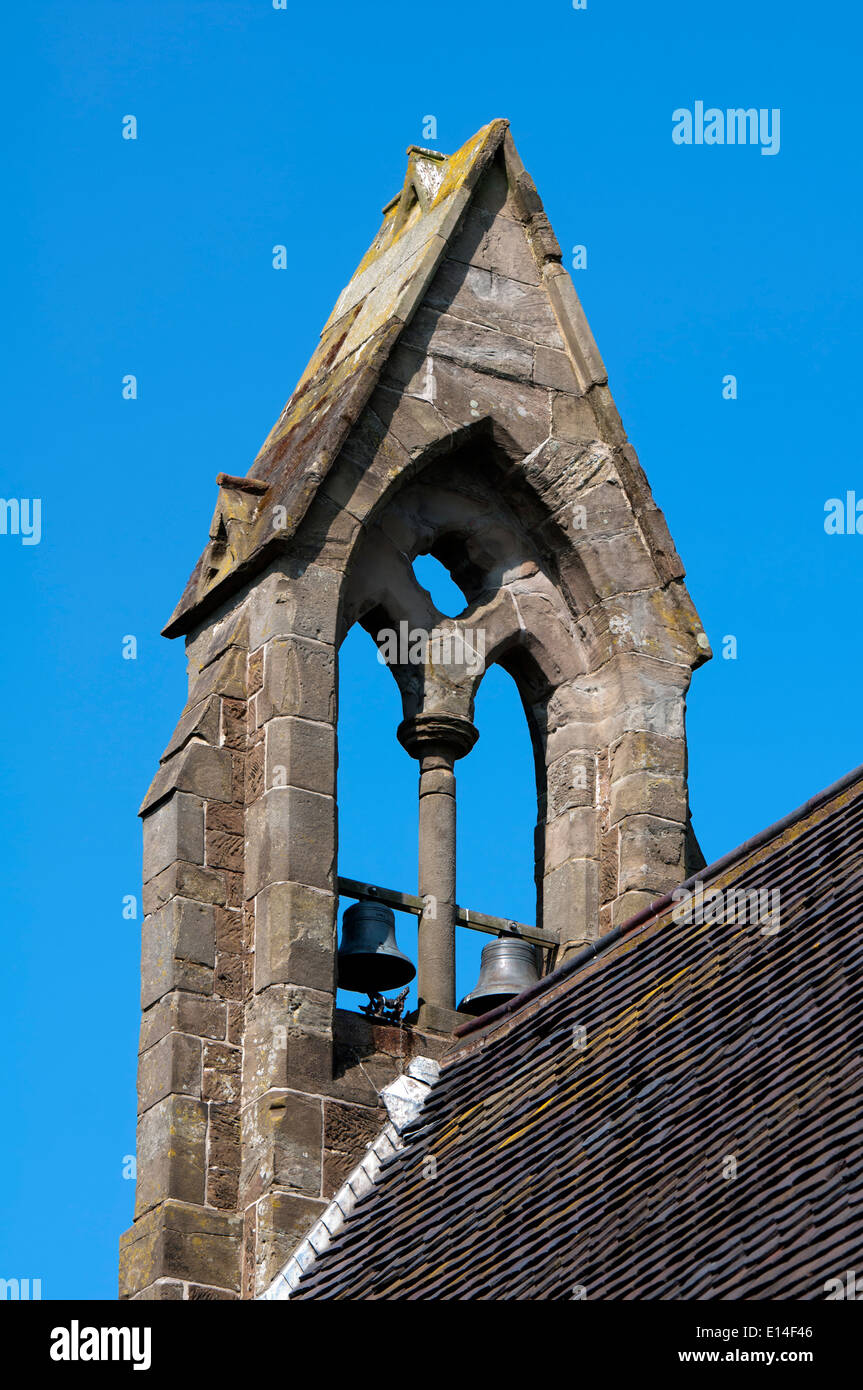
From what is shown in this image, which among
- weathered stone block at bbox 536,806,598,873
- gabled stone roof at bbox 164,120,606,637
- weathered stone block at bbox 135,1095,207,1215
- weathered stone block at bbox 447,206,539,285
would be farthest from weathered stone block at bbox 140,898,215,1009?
weathered stone block at bbox 447,206,539,285

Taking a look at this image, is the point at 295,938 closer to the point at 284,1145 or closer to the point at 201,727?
the point at 284,1145

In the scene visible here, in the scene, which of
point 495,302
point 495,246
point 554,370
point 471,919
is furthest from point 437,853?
point 495,246

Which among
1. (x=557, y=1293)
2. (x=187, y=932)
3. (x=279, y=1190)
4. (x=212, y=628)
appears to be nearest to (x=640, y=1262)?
(x=557, y=1293)

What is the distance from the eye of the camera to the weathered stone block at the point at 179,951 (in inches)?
653

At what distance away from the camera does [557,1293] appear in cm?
1173

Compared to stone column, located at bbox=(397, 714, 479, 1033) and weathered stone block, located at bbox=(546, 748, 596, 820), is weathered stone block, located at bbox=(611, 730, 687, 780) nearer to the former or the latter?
weathered stone block, located at bbox=(546, 748, 596, 820)

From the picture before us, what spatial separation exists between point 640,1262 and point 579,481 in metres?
8.49

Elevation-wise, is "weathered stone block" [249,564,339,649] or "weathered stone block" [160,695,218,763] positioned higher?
"weathered stone block" [249,564,339,649]

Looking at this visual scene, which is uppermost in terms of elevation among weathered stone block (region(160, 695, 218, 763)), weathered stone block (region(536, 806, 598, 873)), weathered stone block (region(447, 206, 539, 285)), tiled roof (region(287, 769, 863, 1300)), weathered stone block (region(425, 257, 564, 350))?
weathered stone block (region(447, 206, 539, 285))

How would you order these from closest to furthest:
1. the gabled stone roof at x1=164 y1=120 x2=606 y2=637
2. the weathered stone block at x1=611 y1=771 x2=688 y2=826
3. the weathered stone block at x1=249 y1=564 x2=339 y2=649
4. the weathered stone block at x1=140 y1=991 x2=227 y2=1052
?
the weathered stone block at x1=140 y1=991 x2=227 y2=1052 → the weathered stone block at x1=249 y1=564 x2=339 y2=649 → the gabled stone roof at x1=164 y1=120 x2=606 y2=637 → the weathered stone block at x1=611 y1=771 x2=688 y2=826

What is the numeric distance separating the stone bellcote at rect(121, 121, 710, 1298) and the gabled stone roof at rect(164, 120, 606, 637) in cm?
2

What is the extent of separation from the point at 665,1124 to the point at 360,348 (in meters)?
7.43

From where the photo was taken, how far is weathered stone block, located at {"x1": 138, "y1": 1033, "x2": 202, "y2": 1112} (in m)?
16.3

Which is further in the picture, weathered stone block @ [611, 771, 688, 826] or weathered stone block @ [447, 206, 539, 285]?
weathered stone block @ [447, 206, 539, 285]
